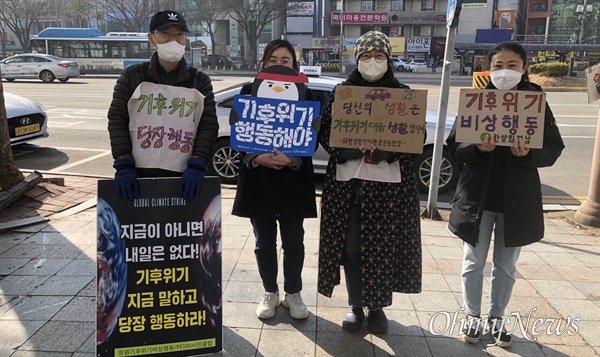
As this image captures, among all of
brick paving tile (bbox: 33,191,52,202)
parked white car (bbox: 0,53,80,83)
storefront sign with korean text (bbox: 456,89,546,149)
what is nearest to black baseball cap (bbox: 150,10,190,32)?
storefront sign with korean text (bbox: 456,89,546,149)

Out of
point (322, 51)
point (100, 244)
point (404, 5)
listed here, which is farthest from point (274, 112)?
point (404, 5)

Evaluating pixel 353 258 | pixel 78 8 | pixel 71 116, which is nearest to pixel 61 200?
pixel 353 258

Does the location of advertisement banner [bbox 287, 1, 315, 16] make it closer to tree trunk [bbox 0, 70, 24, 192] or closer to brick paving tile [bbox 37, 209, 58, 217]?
tree trunk [bbox 0, 70, 24, 192]

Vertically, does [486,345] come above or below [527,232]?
below

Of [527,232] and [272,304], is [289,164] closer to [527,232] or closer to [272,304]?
[272,304]

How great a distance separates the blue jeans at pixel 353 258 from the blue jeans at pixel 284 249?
322mm

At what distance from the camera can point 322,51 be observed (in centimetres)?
5212

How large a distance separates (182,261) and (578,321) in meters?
2.73

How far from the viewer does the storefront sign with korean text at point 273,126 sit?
275 cm

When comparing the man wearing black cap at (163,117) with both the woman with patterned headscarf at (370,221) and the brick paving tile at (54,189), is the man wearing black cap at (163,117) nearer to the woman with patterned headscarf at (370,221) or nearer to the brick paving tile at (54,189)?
the woman with patterned headscarf at (370,221)

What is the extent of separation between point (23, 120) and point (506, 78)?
831 centimetres

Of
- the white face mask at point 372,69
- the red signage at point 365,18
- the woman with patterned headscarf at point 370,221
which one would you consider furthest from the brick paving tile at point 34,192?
the red signage at point 365,18

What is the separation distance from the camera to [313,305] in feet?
11.2

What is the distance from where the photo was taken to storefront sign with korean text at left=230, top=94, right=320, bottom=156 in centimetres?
275
